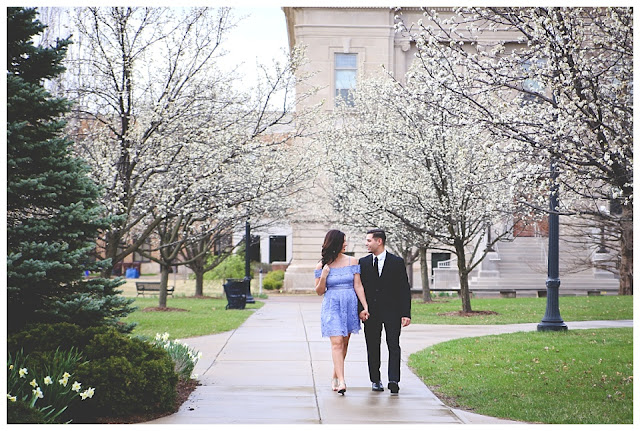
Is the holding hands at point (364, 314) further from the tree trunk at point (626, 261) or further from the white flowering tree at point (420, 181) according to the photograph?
the tree trunk at point (626, 261)

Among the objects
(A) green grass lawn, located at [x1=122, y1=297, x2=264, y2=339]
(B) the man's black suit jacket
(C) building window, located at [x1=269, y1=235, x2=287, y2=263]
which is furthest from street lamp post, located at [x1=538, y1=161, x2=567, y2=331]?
(C) building window, located at [x1=269, y1=235, x2=287, y2=263]

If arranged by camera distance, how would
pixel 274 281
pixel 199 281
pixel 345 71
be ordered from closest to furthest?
pixel 199 281
pixel 345 71
pixel 274 281

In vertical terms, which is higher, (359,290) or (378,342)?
(359,290)

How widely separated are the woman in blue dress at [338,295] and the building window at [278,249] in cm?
4338

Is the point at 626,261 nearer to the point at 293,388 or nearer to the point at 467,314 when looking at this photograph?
the point at 467,314

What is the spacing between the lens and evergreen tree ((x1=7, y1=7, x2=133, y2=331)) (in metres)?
8.88

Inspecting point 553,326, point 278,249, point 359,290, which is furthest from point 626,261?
point 278,249

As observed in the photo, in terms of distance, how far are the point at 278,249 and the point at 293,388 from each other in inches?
1720

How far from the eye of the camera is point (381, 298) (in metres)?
9.74

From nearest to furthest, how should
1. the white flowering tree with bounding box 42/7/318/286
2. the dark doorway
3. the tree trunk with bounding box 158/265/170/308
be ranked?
the white flowering tree with bounding box 42/7/318/286
the tree trunk with bounding box 158/265/170/308
the dark doorway

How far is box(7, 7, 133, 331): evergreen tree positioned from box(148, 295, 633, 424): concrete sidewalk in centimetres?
182

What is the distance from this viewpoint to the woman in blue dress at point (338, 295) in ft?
30.6

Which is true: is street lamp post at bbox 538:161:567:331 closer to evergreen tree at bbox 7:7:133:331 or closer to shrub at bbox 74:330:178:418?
evergreen tree at bbox 7:7:133:331

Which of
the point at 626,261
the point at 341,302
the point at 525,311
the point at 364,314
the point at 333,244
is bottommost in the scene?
the point at 525,311
